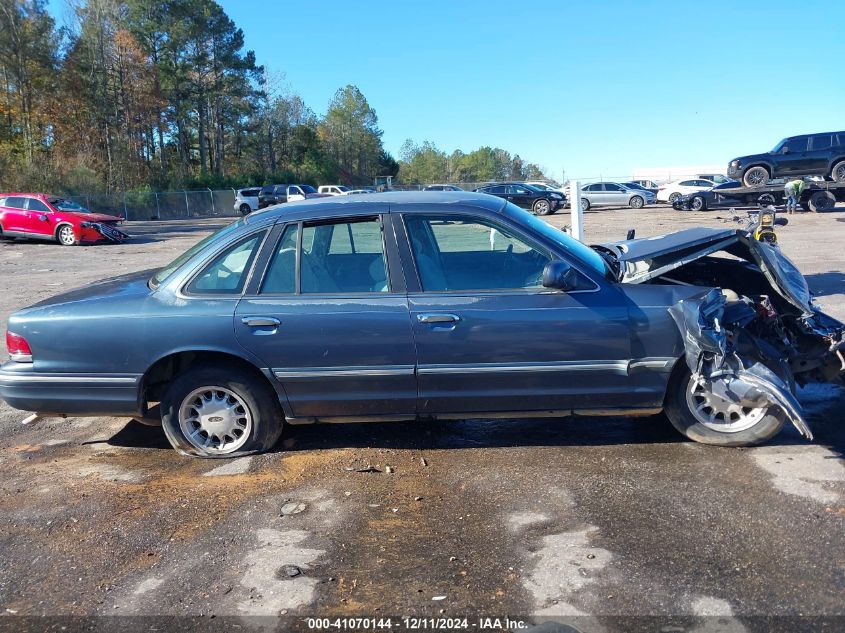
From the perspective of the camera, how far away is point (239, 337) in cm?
410

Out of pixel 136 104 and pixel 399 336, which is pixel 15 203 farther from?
pixel 136 104

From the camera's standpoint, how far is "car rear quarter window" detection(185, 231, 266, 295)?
4.23 meters

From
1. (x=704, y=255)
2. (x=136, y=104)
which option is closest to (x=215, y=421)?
(x=704, y=255)

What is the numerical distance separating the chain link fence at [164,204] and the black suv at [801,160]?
105 ft

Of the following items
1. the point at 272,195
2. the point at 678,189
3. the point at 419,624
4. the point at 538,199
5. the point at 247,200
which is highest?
the point at 272,195

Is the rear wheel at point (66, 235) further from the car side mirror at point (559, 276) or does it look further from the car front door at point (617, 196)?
the car front door at point (617, 196)

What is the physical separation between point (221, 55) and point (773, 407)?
186 feet

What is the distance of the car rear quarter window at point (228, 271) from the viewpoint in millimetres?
4230

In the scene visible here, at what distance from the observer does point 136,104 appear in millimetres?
49625

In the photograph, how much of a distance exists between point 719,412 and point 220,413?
10.4 ft

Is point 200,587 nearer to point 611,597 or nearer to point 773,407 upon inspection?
point 611,597

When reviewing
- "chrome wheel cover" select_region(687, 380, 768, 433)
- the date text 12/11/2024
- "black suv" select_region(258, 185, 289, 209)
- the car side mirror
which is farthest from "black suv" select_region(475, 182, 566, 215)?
the date text 12/11/2024

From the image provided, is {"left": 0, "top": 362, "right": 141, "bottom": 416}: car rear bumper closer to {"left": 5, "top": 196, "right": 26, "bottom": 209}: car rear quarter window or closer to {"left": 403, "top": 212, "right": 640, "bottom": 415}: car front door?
{"left": 403, "top": 212, "right": 640, "bottom": 415}: car front door

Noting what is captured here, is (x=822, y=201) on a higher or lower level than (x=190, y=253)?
higher
